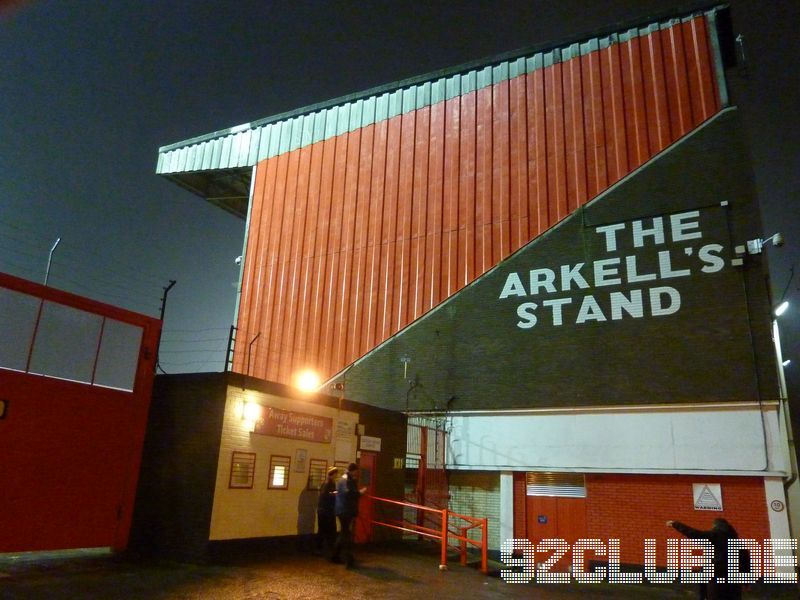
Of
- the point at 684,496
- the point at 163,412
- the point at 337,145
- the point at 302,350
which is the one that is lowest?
the point at 684,496

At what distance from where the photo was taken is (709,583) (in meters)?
7.66

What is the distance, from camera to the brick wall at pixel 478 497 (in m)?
17.0

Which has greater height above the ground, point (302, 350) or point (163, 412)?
point (302, 350)

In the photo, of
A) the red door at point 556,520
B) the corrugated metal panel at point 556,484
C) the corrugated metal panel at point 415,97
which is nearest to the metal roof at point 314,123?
the corrugated metal panel at point 415,97

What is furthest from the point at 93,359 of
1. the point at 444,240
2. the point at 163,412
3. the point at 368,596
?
the point at 444,240

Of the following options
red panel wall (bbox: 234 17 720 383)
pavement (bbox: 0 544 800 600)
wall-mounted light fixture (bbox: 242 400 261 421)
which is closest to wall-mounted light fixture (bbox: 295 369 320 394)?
red panel wall (bbox: 234 17 720 383)

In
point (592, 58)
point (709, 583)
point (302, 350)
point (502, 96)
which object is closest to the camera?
point (709, 583)

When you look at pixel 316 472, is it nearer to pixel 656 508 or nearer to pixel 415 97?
pixel 656 508

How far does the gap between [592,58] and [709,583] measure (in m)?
15.8

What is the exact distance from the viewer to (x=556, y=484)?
1648cm

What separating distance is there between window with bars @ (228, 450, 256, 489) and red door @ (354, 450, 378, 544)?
126 inches

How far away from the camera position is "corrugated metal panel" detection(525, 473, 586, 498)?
1619 cm

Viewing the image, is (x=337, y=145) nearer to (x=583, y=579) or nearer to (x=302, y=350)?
(x=302, y=350)

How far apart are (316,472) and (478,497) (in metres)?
5.95
